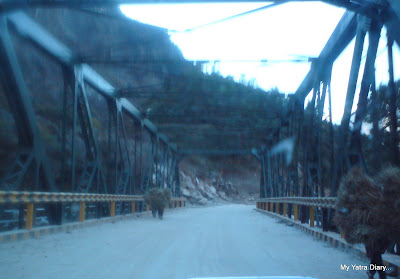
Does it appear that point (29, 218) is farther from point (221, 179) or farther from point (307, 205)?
point (221, 179)

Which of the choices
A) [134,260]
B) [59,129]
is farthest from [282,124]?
[134,260]

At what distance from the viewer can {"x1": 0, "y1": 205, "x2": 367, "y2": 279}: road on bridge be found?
662 cm

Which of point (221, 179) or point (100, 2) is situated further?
point (221, 179)

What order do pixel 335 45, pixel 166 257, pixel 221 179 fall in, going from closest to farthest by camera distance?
pixel 166 257 < pixel 335 45 < pixel 221 179

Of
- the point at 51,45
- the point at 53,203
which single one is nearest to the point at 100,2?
the point at 51,45

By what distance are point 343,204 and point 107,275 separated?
11.0 feet

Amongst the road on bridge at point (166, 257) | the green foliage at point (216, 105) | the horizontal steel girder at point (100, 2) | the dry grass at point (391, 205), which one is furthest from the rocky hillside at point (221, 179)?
the dry grass at point (391, 205)

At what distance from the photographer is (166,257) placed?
26.5 feet

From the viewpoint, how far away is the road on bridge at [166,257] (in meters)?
6.62

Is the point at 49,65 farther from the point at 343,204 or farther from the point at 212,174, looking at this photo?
the point at 212,174

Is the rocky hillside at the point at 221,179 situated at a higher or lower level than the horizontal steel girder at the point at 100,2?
lower

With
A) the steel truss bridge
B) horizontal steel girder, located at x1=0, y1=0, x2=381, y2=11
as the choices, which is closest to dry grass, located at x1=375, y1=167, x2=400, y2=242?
the steel truss bridge

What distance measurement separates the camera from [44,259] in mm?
7629

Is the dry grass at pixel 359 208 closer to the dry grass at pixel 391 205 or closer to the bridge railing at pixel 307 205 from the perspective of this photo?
the dry grass at pixel 391 205
